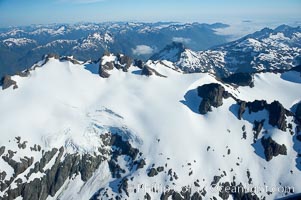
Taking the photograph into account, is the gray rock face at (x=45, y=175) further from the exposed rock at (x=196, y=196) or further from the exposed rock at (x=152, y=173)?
the exposed rock at (x=196, y=196)

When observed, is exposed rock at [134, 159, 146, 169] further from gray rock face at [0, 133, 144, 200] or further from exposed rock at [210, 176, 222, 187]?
exposed rock at [210, 176, 222, 187]

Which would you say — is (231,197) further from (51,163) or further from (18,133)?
(18,133)

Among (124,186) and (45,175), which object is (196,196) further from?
(45,175)

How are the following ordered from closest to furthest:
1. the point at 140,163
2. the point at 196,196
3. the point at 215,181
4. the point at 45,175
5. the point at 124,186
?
the point at 196,196
the point at 124,186
the point at 215,181
the point at 45,175
the point at 140,163

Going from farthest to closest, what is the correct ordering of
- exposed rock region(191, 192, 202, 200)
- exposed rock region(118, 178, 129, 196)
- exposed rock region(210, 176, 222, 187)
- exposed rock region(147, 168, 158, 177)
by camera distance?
exposed rock region(147, 168, 158, 177)
exposed rock region(210, 176, 222, 187)
exposed rock region(118, 178, 129, 196)
exposed rock region(191, 192, 202, 200)

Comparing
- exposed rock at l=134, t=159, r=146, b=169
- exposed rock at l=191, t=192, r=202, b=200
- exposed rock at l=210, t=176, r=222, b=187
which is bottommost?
exposed rock at l=191, t=192, r=202, b=200

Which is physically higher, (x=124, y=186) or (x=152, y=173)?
(x=152, y=173)

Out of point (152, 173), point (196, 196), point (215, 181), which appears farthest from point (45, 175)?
point (215, 181)

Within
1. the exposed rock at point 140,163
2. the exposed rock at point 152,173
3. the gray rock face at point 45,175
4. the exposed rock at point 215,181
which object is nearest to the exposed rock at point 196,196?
the exposed rock at point 215,181

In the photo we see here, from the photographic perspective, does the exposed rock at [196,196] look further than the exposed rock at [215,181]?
No

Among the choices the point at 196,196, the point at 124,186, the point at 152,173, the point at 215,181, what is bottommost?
the point at 196,196

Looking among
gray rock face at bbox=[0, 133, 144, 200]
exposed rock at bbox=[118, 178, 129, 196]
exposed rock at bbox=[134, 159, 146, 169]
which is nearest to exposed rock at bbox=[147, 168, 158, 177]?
exposed rock at bbox=[134, 159, 146, 169]
